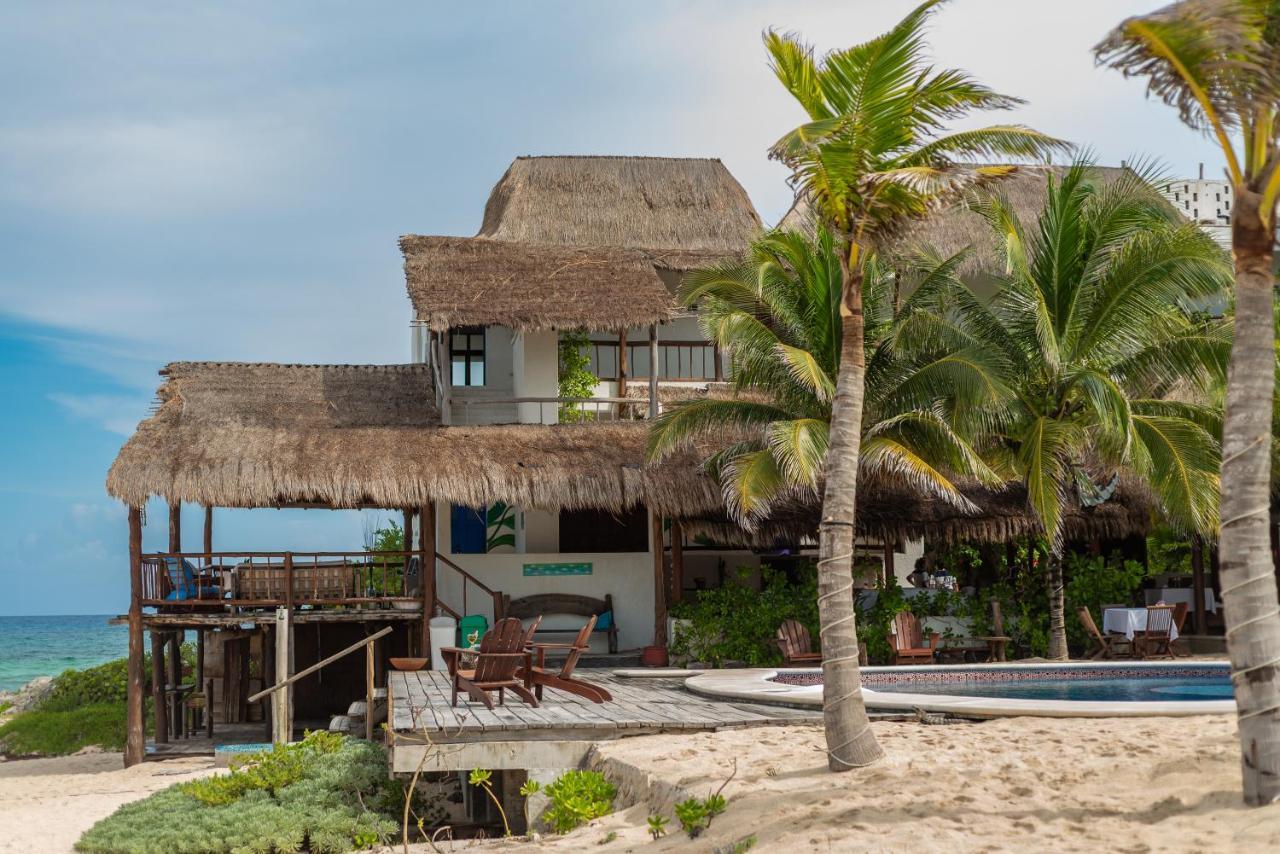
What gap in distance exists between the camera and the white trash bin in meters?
15.7

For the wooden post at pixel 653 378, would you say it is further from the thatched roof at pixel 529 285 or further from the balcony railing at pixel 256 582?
the balcony railing at pixel 256 582

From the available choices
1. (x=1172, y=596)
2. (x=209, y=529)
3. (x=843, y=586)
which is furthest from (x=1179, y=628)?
(x=209, y=529)

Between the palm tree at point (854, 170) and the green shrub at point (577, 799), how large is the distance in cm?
149

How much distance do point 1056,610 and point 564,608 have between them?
617 cm

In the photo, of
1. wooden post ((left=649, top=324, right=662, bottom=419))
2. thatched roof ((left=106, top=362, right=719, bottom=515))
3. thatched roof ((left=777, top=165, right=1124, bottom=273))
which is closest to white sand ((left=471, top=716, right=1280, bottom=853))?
thatched roof ((left=106, top=362, right=719, bottom=515))

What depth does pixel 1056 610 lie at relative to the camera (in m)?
15.0

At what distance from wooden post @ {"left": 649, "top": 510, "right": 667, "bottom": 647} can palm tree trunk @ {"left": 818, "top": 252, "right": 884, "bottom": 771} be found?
Result: 30.2 ft

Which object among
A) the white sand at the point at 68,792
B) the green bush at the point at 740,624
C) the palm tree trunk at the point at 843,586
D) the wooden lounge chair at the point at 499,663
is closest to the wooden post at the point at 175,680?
the white sand at the point at 68,792

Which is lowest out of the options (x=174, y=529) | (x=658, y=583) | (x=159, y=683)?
(x=159, y=683)

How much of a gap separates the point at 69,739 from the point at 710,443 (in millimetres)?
12692

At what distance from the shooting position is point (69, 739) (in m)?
22.8

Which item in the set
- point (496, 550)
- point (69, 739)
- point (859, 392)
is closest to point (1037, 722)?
point (859, 392)

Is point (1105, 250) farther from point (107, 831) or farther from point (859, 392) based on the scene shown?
point (107, 831)

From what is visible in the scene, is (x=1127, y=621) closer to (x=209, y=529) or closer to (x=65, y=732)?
(x=209, y=529)
